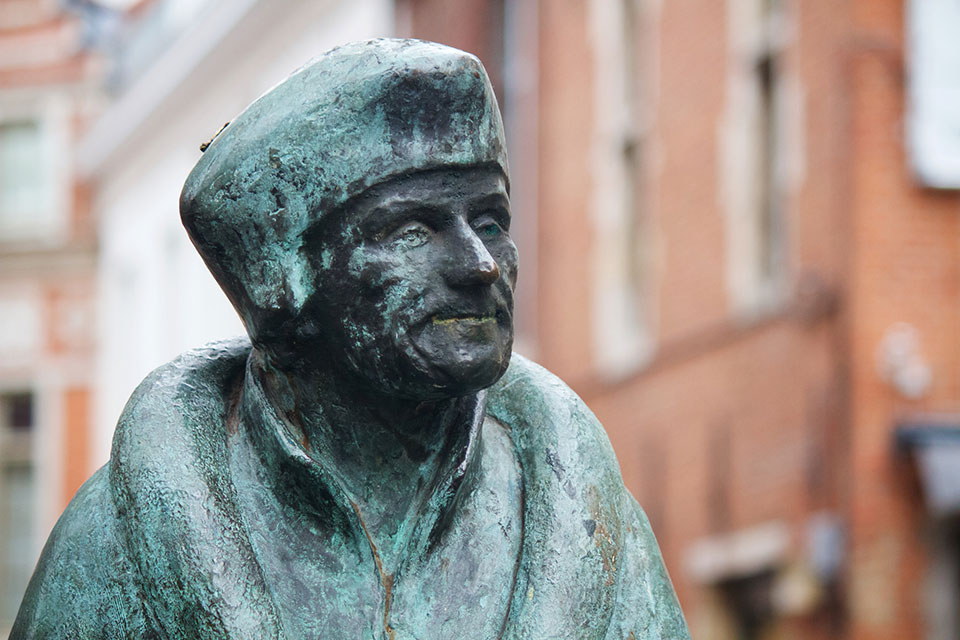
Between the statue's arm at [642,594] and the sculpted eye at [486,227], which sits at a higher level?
the sculpted eye at [486,227]

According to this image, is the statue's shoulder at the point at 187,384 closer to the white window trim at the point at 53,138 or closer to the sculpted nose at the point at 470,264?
the sculpted nose at the point at 470,264

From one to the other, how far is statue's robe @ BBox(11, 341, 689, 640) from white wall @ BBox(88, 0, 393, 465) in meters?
17.4

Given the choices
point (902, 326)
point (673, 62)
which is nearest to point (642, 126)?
point (673, 62)

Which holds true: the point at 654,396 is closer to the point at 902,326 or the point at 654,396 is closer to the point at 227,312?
the point at 902,326

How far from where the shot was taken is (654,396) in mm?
15312

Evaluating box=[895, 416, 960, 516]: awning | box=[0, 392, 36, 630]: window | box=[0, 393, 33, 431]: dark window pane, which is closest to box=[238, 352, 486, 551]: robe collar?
box=[895, 416, 960, 516]: awning

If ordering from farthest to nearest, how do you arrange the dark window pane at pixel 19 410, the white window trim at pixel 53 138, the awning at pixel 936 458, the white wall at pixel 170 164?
the white window trim at pixel 53 138
the dark window pane at pixel 19 410
the white wall at pixel 170 164
the awning at pixel 936 458

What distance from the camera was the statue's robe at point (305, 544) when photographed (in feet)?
7.57

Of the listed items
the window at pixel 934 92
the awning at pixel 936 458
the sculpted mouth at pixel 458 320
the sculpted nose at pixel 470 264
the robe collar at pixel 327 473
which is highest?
the window at pixel 934 92

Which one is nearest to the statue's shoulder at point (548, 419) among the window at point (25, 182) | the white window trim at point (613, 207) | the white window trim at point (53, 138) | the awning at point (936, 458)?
the awning at point (936, 458)

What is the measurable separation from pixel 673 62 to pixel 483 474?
1285 cm

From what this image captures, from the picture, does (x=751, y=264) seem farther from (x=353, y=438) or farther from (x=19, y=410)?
(x=19, y=410)

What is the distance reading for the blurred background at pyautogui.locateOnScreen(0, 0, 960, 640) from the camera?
38.9 ft

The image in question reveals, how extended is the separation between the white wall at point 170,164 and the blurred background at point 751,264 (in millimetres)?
112
